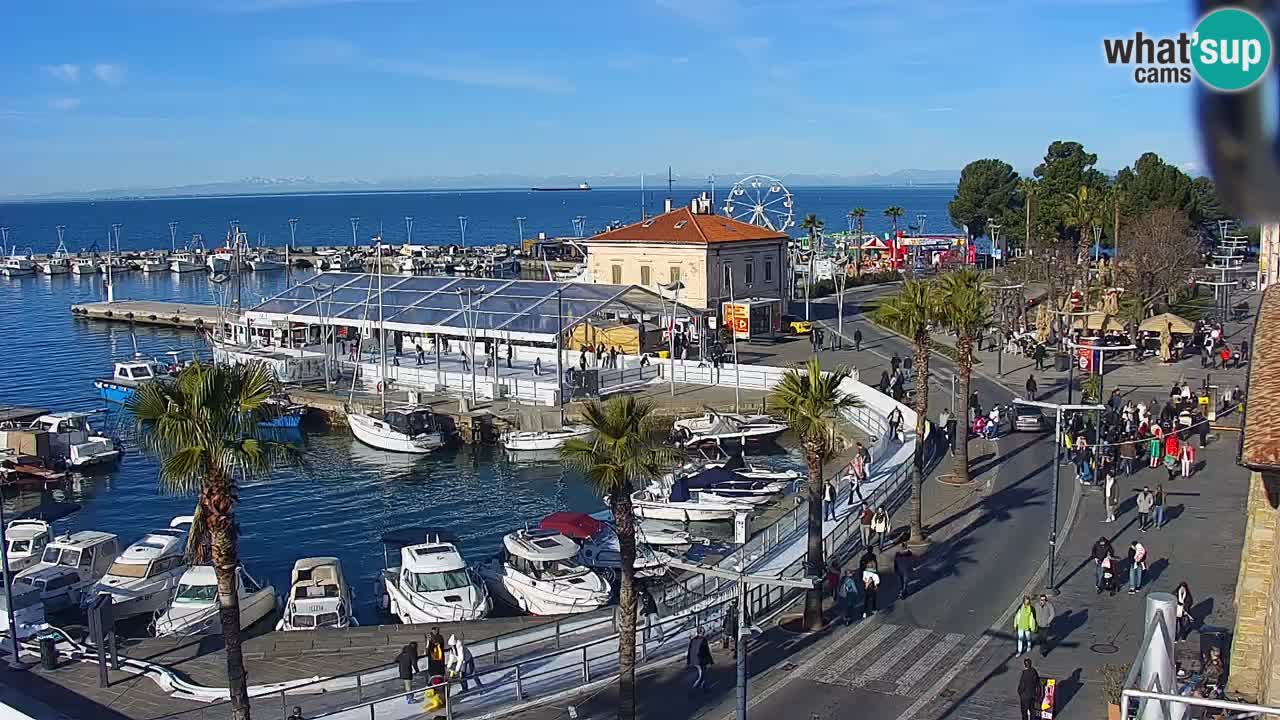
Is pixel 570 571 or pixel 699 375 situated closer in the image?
pixel 570 571

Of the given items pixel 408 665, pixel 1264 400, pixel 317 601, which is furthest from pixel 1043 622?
pixel 317 601

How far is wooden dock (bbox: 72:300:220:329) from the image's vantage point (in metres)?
97.5

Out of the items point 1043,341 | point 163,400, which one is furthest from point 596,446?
point 1043,341

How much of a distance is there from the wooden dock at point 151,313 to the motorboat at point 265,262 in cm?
5154

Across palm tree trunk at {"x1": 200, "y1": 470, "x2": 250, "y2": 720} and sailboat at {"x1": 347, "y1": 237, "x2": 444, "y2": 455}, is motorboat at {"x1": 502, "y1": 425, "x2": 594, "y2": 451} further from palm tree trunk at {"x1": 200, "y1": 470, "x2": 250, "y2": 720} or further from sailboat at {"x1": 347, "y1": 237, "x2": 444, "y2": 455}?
palm tree trunk at {"x1": 200, "y1": 470, "x2": 250, "y2": 720}

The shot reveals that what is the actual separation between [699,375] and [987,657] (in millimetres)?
34793

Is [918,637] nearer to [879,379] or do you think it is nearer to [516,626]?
[516,626]

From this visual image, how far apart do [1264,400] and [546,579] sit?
20.6 m

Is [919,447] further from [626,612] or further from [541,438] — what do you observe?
[541,438]

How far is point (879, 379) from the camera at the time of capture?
53.2 metres

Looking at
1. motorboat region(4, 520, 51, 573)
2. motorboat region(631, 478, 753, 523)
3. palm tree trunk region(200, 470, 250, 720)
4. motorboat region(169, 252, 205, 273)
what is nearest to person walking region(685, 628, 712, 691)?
palm tree trunk region(200, 470, 250, 720)

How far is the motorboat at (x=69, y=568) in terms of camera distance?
32531mm

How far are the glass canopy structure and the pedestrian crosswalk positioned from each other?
31.6m

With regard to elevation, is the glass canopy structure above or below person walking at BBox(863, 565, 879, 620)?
above
